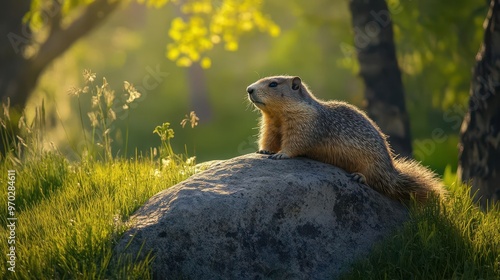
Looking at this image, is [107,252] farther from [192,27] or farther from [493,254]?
[192,27]

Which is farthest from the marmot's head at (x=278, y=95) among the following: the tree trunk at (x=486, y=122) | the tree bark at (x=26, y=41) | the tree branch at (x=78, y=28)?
the tree branch at (x=78, y=28)

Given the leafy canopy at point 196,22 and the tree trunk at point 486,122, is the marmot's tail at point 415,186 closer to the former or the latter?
the tree trunk at point 486,122

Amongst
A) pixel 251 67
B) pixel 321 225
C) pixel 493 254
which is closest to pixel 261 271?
pixel 321 225

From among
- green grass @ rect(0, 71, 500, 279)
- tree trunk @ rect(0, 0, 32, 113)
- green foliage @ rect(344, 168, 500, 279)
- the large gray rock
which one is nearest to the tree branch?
tree trunk @ rect(0, 0, 32, 113)

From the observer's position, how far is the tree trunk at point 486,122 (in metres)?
8.38

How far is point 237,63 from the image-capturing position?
29.4 m

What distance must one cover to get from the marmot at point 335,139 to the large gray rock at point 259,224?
0.32 metres

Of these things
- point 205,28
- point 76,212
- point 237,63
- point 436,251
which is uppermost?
point 205,28

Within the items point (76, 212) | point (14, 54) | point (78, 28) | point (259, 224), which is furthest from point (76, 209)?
point (78, 28)

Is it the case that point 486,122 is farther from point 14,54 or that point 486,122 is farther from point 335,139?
point 14,54

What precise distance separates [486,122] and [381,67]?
2.17 metres

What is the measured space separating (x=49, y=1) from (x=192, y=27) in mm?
3324

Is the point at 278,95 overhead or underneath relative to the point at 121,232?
overhead

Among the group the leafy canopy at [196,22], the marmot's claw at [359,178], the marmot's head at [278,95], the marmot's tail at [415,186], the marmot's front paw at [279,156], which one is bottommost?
the marmot's tail at [415,186]
